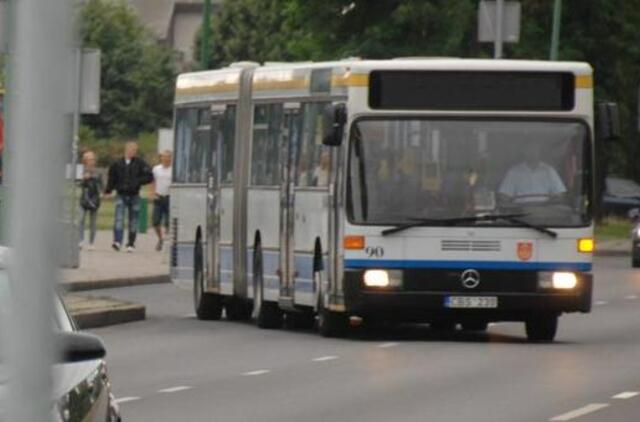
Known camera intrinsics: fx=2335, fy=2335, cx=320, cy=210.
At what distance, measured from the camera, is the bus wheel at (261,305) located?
2395 centimetres

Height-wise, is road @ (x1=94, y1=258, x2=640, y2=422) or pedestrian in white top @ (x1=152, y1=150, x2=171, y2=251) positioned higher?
pedestrian in white top @ (x1=152, y1=150, x2=171, y2=251)

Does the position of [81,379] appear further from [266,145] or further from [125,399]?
[266,145]

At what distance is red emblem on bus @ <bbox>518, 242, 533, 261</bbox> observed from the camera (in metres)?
21.6

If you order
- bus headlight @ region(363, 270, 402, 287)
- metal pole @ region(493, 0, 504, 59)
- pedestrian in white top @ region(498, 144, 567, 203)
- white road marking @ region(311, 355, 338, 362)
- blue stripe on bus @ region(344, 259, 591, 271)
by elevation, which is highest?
metal pole @ region(493, 0, 504, 59)

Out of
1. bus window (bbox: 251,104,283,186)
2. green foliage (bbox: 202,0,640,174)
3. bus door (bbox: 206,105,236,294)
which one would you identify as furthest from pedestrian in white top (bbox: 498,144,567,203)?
green foliage (bbox: 202,0,640,174)

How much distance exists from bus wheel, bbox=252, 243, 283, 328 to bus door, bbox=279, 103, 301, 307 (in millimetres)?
602

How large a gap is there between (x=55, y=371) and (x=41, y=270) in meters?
0.15

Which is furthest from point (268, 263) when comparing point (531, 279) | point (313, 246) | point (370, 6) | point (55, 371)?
point (370, 6)

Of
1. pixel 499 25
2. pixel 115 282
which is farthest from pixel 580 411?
pixel 499 25

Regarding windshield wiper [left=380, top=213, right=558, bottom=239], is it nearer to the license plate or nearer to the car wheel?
the license plate

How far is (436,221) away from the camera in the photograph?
70.8ft

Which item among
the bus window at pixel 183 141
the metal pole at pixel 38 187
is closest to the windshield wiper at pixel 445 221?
the bus window at pixel 183 141

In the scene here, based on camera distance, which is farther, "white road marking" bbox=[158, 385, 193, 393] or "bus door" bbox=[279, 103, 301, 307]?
"bus door" bbox=[279, 103, 301, 307]

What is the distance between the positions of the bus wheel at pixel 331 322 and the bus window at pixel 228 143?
10.1 feet
